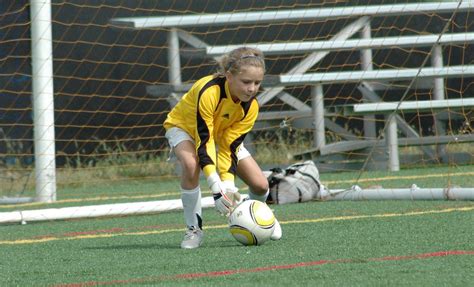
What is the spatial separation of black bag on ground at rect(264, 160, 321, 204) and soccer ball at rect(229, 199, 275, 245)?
2584 millimetres

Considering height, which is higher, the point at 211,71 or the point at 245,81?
the point at 211,71

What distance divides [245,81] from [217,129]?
0.45 meters

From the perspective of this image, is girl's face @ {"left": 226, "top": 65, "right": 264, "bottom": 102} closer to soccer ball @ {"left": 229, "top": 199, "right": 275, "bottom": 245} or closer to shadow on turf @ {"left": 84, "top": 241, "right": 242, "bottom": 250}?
soccer ball @ {"left": 229, "top": 199, "right": 275, "bottom": 245}

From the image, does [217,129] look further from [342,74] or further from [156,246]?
[342,74]

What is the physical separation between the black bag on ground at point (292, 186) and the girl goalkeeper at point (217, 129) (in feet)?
6.67

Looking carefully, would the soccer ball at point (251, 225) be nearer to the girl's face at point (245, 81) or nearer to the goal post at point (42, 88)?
the girl's face at point (245, 81)

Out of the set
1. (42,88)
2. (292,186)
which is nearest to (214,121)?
(292,186)

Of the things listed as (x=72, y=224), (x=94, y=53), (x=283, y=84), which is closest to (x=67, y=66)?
(x=94, y=53)

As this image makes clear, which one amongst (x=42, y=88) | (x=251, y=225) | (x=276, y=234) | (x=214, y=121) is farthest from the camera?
(x=42, y=88)

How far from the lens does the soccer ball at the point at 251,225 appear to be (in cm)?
603

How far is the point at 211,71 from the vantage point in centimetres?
1352

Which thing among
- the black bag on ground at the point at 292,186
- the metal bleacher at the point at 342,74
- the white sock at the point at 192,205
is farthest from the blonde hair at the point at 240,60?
the metal bleacher at the point at 342,74

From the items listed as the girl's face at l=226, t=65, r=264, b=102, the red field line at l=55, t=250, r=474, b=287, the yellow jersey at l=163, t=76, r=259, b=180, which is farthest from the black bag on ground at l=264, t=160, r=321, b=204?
the red field line at l=55, t=250, r=474, b=287

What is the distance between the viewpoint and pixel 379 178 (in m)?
10.6
